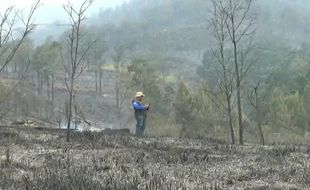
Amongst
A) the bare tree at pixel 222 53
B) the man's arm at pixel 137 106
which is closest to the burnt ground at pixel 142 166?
the bare tree at pixel 222 53

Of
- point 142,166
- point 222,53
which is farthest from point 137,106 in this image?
point 142,166

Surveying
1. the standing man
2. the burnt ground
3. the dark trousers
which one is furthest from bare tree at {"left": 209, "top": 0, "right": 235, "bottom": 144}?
the burnt ground

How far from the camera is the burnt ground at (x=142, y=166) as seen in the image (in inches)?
309

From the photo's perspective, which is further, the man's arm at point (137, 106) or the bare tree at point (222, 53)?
the man's arm at point (137, 106)

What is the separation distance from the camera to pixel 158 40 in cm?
16788

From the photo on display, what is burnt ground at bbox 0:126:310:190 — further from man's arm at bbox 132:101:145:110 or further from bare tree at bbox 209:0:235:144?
man's arm at bbox 132:101:145:110

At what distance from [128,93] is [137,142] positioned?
7128 centimetres

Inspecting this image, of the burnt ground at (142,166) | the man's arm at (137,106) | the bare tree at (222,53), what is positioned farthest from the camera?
the man's arm at (137,106)

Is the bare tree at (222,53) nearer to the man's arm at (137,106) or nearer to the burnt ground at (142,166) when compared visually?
the man's arm at (137,106)

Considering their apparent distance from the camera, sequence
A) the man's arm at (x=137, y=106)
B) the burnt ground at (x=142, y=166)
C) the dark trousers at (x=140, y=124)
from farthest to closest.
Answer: the dark trousers at (x=140, y=124) < the man's arm at (x=137, y=106) < the burnt ground at (x=142, y=166)

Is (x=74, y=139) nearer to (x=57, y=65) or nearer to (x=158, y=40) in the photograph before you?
(x=57, y=65)

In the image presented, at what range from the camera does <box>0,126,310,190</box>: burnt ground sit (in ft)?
25.8

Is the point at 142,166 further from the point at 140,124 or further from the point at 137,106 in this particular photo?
the point at 140,124

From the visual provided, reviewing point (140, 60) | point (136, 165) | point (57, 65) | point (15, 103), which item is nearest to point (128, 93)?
point (140, 60)
